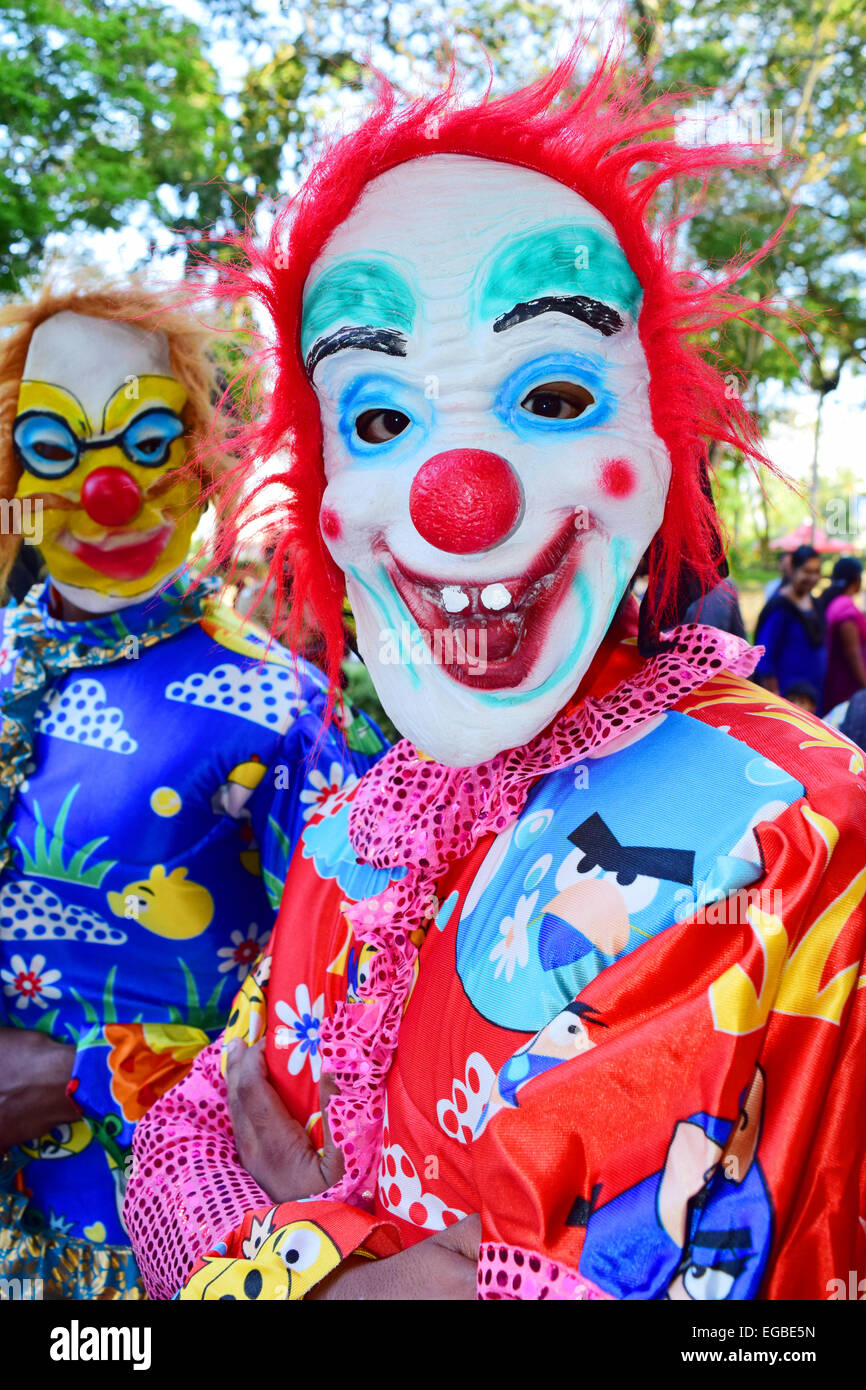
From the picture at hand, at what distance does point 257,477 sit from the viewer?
1.47 m

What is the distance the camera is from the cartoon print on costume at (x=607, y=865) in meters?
0.97

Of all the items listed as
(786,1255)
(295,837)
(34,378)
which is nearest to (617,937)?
(786,1255)

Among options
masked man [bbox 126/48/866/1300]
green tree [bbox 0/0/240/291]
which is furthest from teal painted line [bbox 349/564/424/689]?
green tree [bbox 0/0/240/291]

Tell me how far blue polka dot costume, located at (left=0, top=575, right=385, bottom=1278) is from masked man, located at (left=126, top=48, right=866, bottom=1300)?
0.42m

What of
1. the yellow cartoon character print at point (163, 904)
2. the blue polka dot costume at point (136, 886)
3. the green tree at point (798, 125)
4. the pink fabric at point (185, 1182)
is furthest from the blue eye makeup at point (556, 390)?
the green tree at point (798, 125)

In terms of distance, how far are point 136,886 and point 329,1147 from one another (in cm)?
71

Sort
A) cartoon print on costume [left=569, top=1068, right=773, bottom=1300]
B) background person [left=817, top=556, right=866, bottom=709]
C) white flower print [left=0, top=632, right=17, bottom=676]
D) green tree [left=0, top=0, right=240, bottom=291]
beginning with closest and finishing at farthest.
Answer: cartoon print on costume [left=569, top=1068, right=773, bottom=1300], white flower print [left=0, top=632, right=17, bottom=676], background person [left=817, top=556, right=866, bottom=709], green tree [left=0, top=0, right=240, bottom=291]

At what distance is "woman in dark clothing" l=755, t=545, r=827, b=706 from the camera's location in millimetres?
5590

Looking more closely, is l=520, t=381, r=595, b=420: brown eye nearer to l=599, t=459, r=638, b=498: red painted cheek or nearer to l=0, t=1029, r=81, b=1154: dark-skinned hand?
l=599, t=459, r=638, b=498: red painted cheek

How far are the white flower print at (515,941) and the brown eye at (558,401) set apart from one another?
1.66 ft

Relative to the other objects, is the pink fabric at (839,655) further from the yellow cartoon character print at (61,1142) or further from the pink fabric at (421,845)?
the pink fabric at (421,845)

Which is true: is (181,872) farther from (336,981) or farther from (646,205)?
(646,205)

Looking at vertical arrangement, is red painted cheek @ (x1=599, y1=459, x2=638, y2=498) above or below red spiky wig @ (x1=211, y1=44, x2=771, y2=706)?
below

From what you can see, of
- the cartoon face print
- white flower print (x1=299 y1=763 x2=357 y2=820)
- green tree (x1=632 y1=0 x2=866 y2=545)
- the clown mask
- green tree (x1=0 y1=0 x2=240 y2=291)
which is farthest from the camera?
green tree (x1=632 y1=0 x2=866 y2=545)
